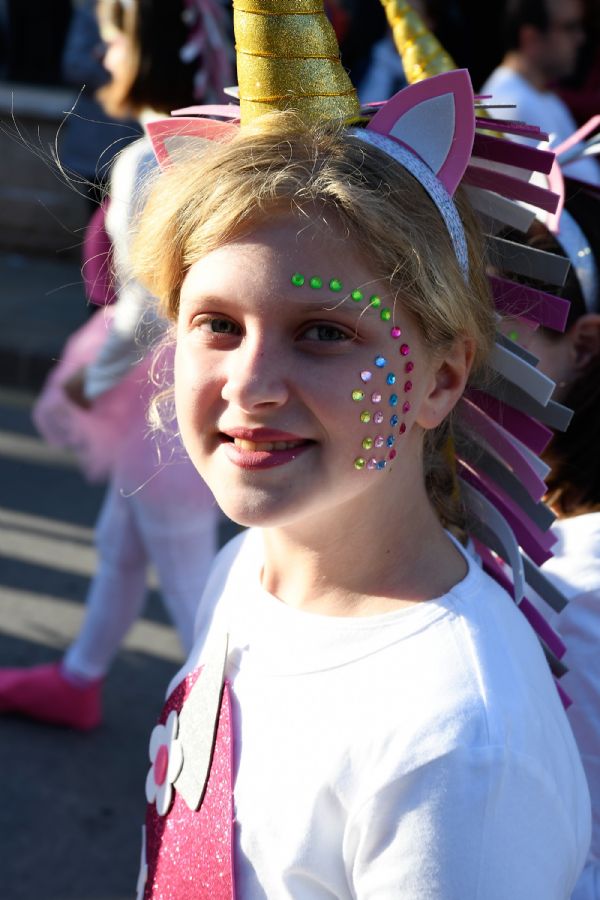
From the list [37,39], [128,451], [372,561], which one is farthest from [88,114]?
[37,39]

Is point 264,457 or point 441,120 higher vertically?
point 441,120

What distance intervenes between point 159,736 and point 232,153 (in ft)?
2.62

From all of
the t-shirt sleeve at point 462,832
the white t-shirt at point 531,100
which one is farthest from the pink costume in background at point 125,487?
the white t-shirt at point 531,100

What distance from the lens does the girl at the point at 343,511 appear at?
1196mm

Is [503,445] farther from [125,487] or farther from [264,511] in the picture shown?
[125,487]

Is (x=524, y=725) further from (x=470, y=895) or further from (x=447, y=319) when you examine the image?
(x=447, y=319)

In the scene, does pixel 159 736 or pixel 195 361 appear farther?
pixel 159 736

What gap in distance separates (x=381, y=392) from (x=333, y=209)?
8.2 inches

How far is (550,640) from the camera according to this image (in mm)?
1618

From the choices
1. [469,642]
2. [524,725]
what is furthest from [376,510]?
[524,725]

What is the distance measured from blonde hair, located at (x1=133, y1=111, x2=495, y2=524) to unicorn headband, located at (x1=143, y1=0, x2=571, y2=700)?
0.03 m

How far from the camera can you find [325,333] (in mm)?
1295

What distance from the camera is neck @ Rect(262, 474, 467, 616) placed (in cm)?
138

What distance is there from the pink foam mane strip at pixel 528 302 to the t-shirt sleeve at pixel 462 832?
0.64 metres
